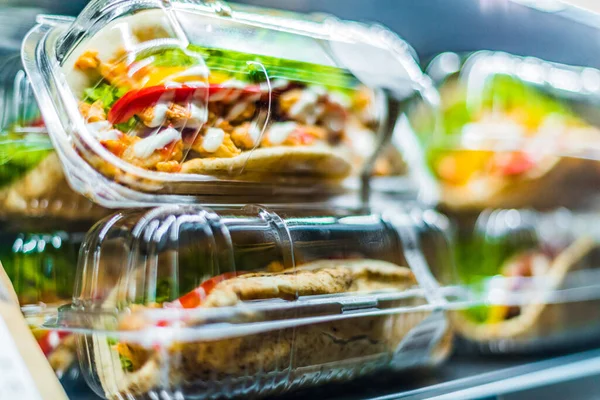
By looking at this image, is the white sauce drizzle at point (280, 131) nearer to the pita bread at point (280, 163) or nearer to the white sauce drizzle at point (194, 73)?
the pita bread at point (280, 163)

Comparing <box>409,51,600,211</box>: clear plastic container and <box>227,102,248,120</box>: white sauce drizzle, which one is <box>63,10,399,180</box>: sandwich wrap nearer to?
<box>227,102,248,120</box>: white sauce drizzle

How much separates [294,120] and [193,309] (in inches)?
13.6

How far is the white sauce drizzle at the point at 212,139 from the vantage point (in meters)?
0.85

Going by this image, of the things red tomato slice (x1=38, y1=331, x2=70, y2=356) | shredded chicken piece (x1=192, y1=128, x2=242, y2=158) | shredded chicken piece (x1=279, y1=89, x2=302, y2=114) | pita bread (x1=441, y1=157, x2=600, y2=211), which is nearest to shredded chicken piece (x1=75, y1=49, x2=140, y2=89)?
shredded chicken piece (x1=192, y1=128, x2=242, y2=158)

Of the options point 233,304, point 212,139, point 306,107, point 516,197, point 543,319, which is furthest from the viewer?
point 516,197

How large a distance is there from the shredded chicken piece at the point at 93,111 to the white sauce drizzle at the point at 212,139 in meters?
Answer: 0.13

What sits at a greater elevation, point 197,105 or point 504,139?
point 197,105

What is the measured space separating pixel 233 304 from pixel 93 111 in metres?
0.28

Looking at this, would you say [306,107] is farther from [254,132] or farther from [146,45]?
[146,45]

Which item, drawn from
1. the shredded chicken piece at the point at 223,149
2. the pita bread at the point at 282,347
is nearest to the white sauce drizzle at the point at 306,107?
the shredded chicken piece at the point at 223,149

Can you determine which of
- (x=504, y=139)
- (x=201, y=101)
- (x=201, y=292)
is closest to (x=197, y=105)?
(x=201, y=101)

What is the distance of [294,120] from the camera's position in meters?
0.95

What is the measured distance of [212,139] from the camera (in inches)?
33.7

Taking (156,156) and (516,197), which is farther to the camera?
(516,197)
